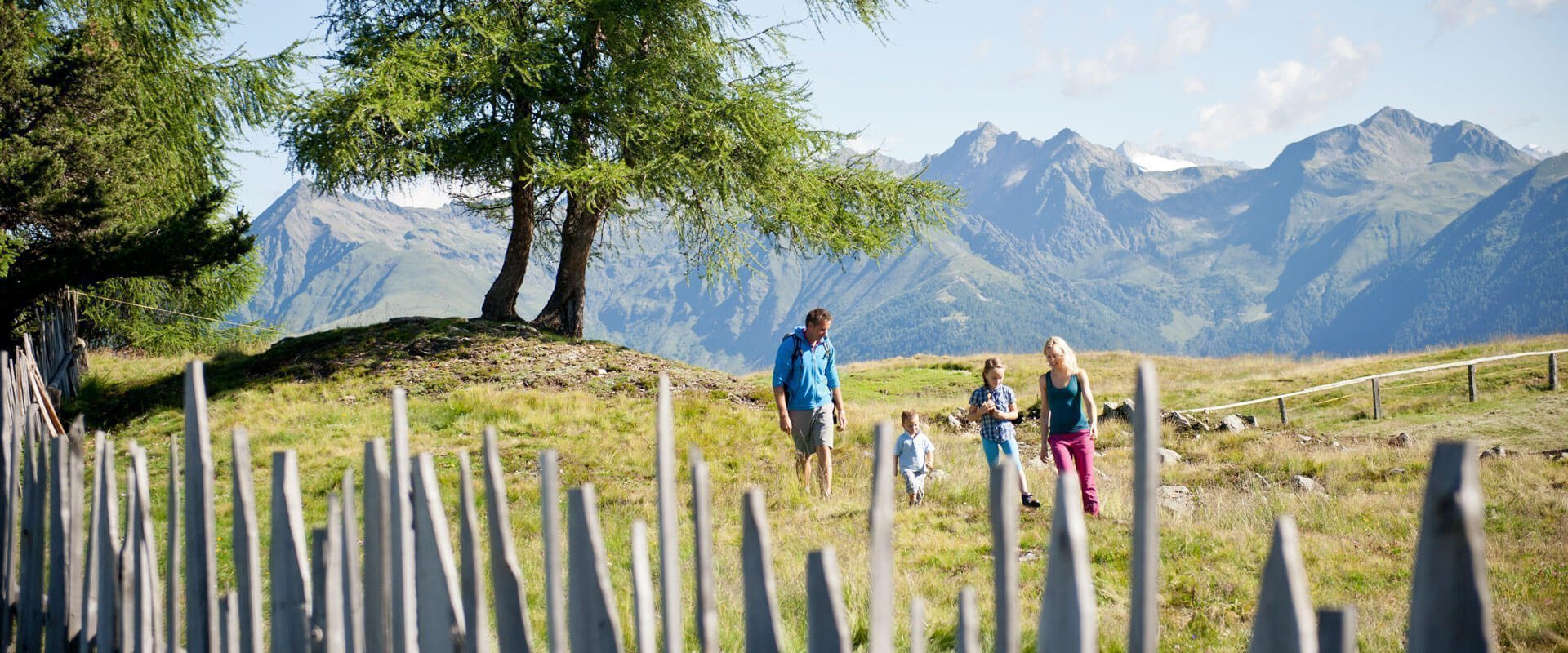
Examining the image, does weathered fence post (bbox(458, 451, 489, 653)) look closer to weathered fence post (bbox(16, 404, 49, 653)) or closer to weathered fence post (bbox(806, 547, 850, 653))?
weathered fence post (bbox(806, 547, 850, 653))

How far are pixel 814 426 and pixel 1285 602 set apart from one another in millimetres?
7416

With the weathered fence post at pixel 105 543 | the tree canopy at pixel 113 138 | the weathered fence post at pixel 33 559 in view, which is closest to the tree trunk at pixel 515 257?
the tree canopy at pixel 113 138

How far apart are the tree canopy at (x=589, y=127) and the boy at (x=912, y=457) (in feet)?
21.5

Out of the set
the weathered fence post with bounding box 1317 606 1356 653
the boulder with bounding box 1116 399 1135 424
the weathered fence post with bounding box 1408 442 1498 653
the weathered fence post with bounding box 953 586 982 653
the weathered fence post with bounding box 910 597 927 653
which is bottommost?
the boulder with bounding box 1116 399 1135 424

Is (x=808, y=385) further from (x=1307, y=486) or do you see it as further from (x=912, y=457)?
(x=1307, y=486)

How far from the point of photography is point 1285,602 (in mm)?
1155

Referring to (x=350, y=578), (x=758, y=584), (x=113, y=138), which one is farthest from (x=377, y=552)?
(x=113, y=138)

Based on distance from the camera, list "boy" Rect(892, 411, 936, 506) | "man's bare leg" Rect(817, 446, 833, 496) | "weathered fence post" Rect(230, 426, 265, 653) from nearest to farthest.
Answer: "weathered fence post" Rect(230, 426, 265, 653) → "man's bare leg" Rect(817, 446, 833, 496) → "boy" Rect(892, 411, 936, 506)

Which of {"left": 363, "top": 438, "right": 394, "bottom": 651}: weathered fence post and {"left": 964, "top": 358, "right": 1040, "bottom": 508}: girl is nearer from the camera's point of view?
{"left": 363, "top": 438, "right": 394, "bottom": 651}: weathered fence post

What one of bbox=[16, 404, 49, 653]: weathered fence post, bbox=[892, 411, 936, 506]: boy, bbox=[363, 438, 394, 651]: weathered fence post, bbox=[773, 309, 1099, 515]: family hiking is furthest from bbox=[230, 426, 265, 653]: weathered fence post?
bbox=[892, 411, 936, 506]: boy

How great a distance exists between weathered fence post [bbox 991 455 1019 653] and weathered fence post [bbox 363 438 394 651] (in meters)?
1.39

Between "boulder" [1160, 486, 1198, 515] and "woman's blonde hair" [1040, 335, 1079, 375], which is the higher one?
"woman's blonde hair" [1040, 335, 1079, 375]

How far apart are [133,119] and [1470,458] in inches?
672

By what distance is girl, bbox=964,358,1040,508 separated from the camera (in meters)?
8.51
